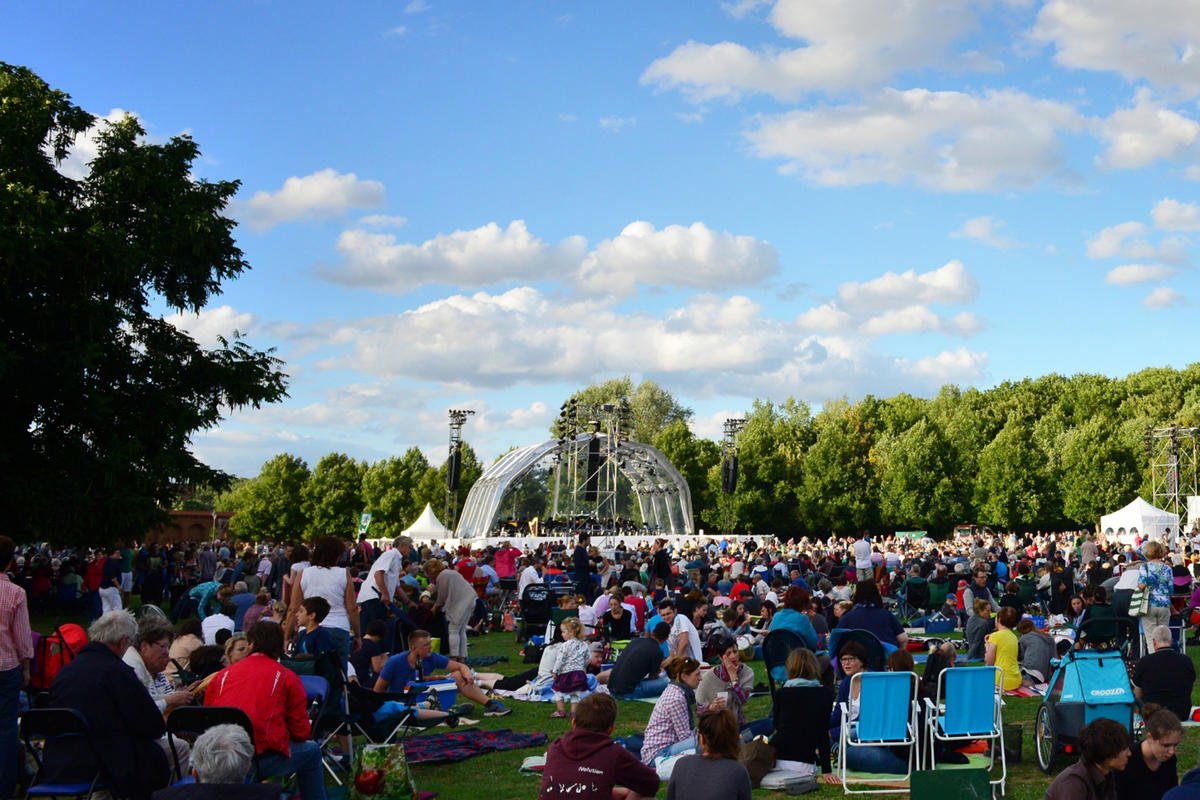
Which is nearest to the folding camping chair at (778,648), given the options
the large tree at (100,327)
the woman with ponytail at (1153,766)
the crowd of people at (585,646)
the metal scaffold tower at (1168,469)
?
the crowd of people at (585,646)

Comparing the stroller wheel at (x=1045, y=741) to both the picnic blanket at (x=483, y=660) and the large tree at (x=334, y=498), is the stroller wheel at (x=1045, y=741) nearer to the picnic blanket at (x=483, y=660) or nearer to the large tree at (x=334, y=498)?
the picnic blanket at (x=483, y=660)

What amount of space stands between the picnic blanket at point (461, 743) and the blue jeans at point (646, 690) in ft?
6.86

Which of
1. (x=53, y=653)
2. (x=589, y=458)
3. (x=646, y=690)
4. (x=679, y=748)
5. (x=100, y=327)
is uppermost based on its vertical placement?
(x=100, y=327)

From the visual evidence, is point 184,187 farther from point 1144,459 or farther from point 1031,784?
point 1144,459

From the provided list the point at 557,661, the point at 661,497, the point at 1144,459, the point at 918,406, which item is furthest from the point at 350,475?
the point at 557,661

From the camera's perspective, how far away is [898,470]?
5847 cm

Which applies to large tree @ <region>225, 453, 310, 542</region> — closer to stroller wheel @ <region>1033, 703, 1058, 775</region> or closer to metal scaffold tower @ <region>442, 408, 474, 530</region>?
metal scaffold tower @ <region>442, 408, 474, 530</region>

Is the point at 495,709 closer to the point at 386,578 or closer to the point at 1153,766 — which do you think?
the point at 386,578

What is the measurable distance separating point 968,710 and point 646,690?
174 inches

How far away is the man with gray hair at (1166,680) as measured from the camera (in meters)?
7.72

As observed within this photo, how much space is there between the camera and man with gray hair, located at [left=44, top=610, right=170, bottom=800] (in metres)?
5.36

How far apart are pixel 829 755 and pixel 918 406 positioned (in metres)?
63.7

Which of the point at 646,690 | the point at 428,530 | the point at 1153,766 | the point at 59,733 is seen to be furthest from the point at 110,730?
the point at 428,530

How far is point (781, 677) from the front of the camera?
9984 mm
